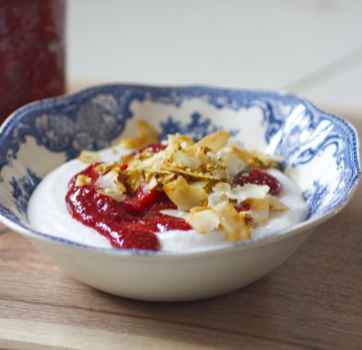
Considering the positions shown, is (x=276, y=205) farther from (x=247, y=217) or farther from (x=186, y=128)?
(x=186, y=128)

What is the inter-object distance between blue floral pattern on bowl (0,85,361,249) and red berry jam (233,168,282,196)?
0.10m

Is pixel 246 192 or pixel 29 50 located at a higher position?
pixel 29 50

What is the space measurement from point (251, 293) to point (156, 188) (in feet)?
1.17

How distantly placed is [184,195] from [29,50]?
35.5 inches

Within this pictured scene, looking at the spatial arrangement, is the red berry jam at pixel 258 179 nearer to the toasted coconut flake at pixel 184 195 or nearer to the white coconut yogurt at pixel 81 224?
the white coconut yogurt at pixel 81 224

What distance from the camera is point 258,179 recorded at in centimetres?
128

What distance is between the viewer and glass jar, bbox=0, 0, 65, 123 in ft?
4.95

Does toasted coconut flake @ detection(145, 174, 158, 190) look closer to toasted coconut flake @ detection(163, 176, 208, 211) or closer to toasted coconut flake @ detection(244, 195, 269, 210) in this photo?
toasted coconut flake @ detection(163, 176, 208, 211)

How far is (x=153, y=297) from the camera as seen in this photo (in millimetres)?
961

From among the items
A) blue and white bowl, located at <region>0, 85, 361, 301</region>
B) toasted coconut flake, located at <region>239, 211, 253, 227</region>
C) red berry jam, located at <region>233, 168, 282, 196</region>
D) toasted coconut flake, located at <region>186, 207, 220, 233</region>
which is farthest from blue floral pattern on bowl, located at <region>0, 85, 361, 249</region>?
toasted coconut flake, located at <region>186, 207, 220, 233</region>

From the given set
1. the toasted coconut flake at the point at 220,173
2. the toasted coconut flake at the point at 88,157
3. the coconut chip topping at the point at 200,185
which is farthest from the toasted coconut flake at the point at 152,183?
the toasted coconut flake at the point at 88,157

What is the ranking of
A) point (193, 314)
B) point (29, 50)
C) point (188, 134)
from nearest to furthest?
point (193, 314)
point (29, 50)
point (188, 134)

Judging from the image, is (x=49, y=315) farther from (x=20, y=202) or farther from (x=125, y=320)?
(x=20, y=202)

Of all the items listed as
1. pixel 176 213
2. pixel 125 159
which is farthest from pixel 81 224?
pixel 125 159
